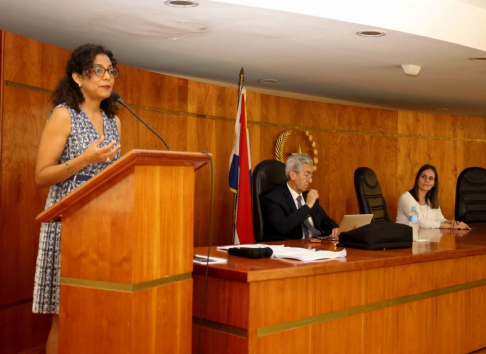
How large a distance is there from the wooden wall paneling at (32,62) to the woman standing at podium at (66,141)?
140 centimetres

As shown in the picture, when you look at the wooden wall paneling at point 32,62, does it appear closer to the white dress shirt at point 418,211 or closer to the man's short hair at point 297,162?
the man's short hair at point 297,162

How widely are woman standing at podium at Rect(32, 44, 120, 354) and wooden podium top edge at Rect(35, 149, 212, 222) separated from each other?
0.75 feet

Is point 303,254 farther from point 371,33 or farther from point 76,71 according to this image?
point 371,33

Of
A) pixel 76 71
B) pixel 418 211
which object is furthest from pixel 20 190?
pixel 418 211

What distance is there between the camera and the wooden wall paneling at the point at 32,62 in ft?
12.1

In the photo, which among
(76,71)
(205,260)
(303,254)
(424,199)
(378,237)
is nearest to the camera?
(76,71)

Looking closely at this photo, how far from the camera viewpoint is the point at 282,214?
425 cm

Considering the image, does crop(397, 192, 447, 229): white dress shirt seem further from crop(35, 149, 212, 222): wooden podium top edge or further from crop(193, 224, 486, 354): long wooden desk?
crop(35, 149, 212, 222): wooden podium top edge

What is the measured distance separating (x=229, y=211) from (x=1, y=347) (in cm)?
268

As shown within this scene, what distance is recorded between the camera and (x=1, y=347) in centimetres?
363

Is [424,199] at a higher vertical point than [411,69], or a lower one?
lower

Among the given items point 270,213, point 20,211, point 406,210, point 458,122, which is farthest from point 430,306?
point 458,122

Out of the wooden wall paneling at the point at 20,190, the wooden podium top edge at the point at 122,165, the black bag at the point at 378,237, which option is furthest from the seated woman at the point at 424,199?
the wooden podium top edge at the point at 122,165

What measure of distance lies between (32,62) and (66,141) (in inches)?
69.2
